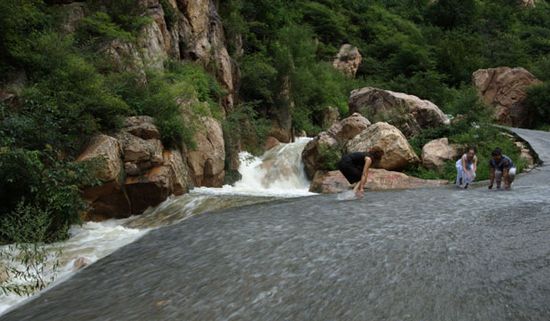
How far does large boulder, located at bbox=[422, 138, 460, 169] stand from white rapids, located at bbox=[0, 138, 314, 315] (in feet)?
16.1

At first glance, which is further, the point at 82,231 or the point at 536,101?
the point at 536,101

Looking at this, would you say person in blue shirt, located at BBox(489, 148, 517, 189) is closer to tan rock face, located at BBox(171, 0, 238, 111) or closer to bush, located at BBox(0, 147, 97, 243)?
bush, located at BBox(0, 147, 97, 243)

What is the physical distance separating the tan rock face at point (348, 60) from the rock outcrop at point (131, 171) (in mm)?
29334

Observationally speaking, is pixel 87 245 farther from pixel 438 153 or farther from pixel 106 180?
pixel 438 153

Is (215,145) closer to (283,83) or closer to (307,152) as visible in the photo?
(307,152)

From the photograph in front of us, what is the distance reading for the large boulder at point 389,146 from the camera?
14.7 metres

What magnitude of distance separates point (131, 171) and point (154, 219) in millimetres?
1558

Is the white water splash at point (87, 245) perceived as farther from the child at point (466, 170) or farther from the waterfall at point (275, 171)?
the child at point (466, 170)

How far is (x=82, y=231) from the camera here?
8.35 metres

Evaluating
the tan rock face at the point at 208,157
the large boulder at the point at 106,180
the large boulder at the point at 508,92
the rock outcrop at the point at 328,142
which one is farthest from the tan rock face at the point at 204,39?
the large boulder at the point at 508,92

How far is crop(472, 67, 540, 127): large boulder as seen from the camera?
93.8 ft

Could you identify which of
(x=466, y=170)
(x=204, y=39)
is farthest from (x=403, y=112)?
(x=204, y=39)

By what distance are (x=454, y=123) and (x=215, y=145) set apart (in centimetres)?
1096

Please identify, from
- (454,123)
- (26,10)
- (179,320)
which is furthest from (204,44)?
(179,320)
